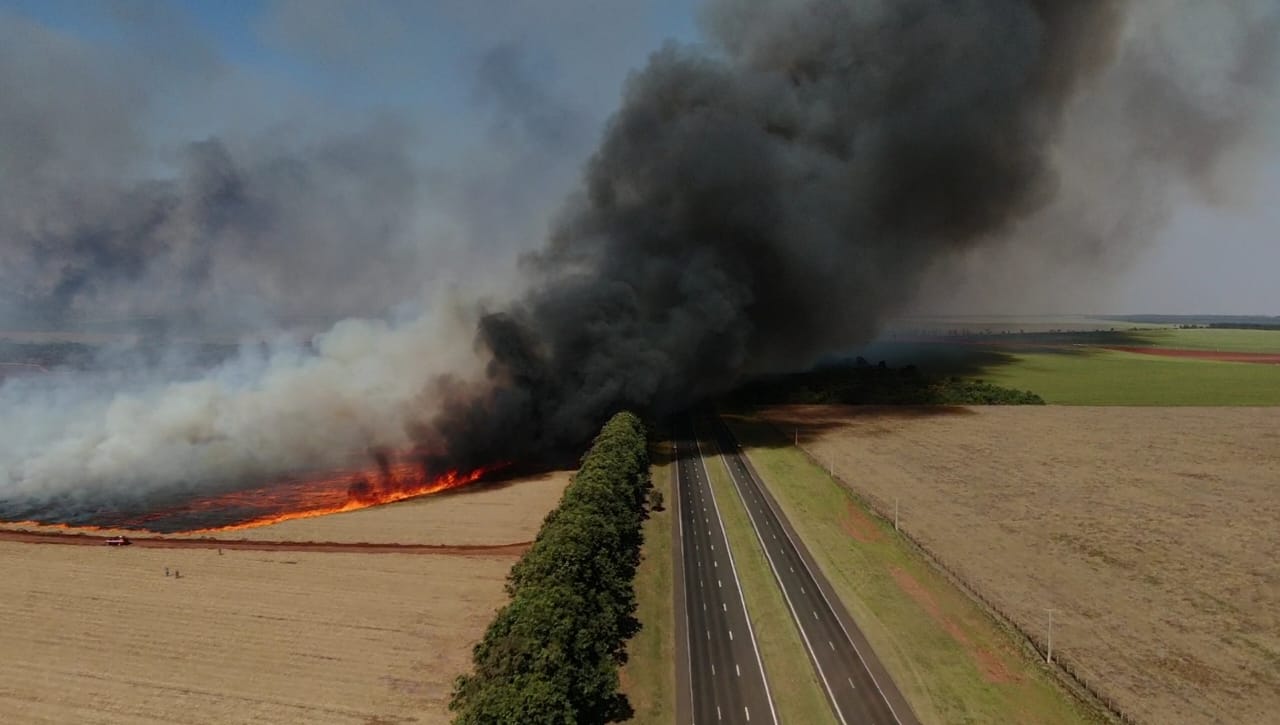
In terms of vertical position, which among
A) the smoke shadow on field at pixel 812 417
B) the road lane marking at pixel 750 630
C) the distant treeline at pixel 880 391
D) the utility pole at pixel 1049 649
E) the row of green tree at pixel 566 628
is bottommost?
the utility pole at pixel 1049 649

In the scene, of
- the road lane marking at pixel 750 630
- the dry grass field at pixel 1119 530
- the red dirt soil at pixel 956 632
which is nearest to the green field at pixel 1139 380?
the dry grass field at pixel 1119 530

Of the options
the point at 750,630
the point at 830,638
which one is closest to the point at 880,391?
the point at 830,638

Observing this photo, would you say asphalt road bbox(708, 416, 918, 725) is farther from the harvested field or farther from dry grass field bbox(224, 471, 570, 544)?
dry grass field bbox(224, 471, 570, 544)

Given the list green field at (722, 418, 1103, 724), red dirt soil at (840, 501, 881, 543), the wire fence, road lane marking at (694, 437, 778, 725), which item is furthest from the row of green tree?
the wire fence

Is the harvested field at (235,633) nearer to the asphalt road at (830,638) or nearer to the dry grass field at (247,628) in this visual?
the dry grass field at (247,628)

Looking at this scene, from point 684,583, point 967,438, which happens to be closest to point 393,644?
point 684,583

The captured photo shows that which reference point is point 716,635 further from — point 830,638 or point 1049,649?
point 1049,649

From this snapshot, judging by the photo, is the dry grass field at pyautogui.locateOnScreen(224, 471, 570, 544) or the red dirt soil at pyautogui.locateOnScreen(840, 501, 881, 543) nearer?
the red dirt soil at pyautogui.locateOnScreen(840, 501, 881, 543)
